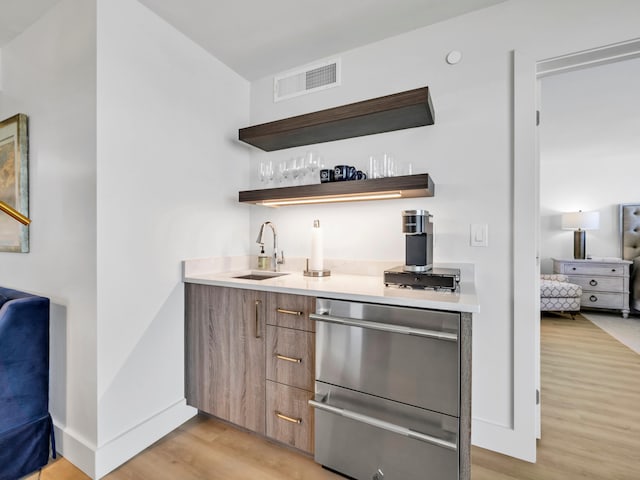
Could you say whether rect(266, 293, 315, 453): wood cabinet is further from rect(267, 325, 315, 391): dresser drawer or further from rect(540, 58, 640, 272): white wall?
rect(540, 58, 640, 272): white wall

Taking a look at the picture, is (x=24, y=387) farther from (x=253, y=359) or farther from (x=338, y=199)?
(x=338, y=199)

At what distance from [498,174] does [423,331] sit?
103 centimetres

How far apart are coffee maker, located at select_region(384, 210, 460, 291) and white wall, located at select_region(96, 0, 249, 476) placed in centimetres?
131

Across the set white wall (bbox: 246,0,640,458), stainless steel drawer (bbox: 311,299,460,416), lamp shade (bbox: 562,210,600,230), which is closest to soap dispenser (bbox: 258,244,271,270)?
white wall (bbox: 246,0,640,458)

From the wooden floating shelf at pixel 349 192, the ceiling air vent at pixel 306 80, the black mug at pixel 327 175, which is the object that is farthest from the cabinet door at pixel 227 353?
the ceiling air vent at pixel 306 80

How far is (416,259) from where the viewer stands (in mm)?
1577

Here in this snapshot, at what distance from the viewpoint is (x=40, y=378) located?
1.58m

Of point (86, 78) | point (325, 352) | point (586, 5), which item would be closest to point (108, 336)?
point (325, 352)

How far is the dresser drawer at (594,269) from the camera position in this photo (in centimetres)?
428

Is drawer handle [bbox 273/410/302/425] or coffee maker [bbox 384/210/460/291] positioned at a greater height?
coffee maker [bbox 384/210/460/291]

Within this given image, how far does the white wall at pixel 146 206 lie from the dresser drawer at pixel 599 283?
5.14 meters

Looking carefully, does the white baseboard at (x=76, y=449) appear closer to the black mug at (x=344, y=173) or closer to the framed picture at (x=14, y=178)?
the framed picture at (x=14, y=178)

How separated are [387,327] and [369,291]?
7.7 inches

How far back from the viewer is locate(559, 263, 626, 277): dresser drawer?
4277mm
